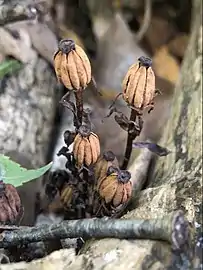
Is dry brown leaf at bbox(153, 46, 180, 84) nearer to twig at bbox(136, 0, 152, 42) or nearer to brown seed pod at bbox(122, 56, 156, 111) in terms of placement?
twig at bbox(136, 0, 152, 42)

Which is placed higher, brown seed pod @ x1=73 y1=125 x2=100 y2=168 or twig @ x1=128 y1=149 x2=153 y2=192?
brown seed pod @ x1=73 y1=125 x2=100 y2=168

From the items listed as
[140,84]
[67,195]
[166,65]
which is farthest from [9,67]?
[166,65]

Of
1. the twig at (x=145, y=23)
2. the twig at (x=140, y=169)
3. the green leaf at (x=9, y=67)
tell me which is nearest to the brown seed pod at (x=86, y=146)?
the twig at (x=140, y=169)

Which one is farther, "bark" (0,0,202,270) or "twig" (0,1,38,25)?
"twig" (0,1,38,25)

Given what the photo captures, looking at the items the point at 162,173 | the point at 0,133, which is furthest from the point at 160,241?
the point at 0,133

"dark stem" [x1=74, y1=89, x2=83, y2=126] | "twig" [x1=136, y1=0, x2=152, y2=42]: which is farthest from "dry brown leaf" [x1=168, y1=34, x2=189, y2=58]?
"dark stem" [x1=74, y1=89, x2=83, y2=126]

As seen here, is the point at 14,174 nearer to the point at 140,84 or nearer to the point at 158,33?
the point at 140,84
